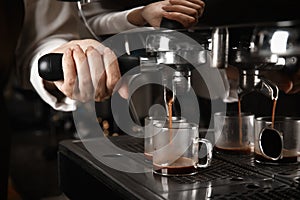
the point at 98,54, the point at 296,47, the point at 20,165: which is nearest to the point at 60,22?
the point at 98,54

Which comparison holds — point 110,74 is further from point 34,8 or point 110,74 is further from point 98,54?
point 34,8

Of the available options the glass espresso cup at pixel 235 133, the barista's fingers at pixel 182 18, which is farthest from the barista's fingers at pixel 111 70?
the glass espresso cup at pixel 235 133

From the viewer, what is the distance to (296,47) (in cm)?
72

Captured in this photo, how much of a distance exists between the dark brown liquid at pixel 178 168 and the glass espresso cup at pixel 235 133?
5.1 inches

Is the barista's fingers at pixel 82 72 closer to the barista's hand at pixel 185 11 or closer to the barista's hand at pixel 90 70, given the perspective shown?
the barista's hand at pixel 90 70

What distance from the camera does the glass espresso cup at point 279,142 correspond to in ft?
2.65

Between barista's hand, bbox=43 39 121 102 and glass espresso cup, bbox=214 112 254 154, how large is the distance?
0.68 feet

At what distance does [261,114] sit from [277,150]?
20 centimetres

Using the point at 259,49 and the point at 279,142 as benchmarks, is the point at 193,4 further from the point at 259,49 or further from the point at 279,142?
the point at 279,142

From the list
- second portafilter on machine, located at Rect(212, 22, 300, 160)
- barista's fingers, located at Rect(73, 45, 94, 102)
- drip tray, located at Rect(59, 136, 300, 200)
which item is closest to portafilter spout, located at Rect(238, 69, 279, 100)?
second portafilter on machine, located at Rect(212, 22, 300, 160)

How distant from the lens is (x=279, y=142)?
0.81 metres

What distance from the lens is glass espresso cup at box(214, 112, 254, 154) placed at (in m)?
0.90

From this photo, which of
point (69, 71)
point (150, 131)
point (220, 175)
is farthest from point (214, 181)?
point (69, 71)

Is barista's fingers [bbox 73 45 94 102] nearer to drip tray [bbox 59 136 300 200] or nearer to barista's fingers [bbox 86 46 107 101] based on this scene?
barista's fingers [bbox 86 46 107 101]
